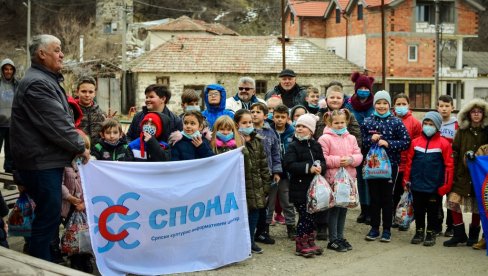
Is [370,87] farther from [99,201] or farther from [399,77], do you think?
[399,77]

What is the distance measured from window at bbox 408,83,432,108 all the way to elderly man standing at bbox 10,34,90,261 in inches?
1800

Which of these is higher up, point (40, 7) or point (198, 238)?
point (40, 7)

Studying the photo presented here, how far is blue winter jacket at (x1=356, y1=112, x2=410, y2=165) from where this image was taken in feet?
26.2

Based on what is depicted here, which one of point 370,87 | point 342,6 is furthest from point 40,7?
point 370,87

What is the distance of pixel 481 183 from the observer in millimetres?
7254

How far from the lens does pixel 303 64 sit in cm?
4103

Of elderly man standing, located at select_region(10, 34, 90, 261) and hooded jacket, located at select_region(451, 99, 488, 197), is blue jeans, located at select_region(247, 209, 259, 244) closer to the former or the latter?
elderly man standing, located at select_region(10, 34, 90, 261)

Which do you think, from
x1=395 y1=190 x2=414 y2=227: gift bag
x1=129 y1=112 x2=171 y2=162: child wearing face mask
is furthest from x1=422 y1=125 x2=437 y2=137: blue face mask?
x1=129 y1=112 x2=171 y2=162: child wearing face mask

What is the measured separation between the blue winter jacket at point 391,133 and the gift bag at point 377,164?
0.15 metres

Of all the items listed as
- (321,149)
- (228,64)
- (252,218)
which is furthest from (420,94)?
(252,218)

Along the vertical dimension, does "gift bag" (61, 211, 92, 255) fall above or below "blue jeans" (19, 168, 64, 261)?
below

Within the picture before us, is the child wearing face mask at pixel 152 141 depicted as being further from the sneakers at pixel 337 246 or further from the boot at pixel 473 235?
the boot at pixel 473 235

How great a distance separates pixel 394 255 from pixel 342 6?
Answer: 1904 inches

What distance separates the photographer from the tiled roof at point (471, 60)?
54.1m
